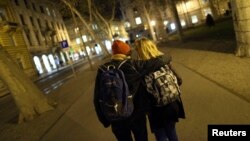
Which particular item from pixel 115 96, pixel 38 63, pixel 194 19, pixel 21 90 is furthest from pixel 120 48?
pixel 194 19

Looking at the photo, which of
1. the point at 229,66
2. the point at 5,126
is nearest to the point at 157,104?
the point at 229,66

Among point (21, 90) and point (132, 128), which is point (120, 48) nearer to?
point (132, 128)

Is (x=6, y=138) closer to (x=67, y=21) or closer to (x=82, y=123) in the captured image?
(x=82, y=123)

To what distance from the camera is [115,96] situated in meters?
4.17

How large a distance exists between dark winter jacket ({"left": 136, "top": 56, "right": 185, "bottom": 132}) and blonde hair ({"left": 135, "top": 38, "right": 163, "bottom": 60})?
8 cm

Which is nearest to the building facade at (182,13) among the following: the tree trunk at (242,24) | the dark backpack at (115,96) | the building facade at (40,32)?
→ the building facade at (40,32)

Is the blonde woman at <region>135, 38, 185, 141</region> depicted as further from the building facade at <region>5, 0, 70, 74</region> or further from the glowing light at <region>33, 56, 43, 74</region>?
the glowing light at <region>33, 56, 43, 74</region>

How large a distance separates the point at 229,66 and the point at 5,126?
768cm

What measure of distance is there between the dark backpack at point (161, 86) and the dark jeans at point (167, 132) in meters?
0.38

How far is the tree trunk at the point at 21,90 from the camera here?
12.2 metres

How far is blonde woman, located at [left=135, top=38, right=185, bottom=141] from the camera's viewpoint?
4371 mm

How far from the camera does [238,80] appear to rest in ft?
31.3

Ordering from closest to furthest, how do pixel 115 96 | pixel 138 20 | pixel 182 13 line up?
pixel 115 96, pixel 182 13, pixel 138 20

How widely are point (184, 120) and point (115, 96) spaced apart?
3.32 m
